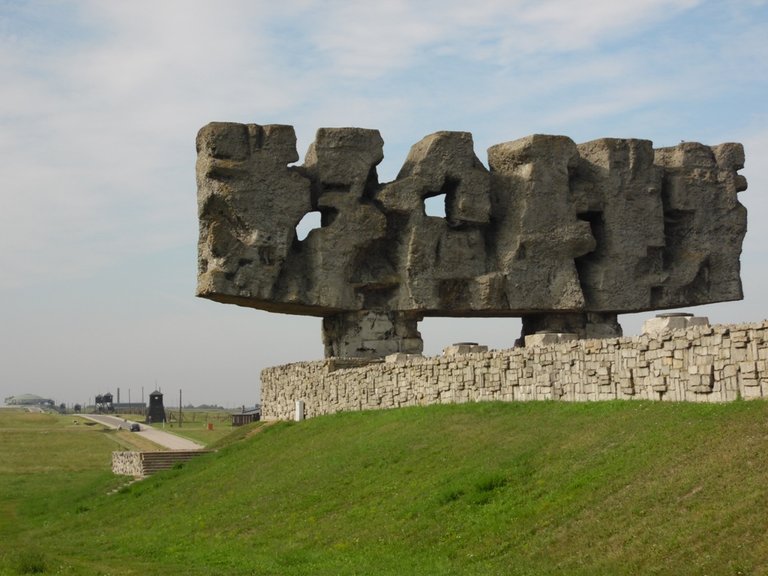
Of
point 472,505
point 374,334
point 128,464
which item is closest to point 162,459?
point 128,464

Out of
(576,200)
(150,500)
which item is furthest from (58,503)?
(576,200)

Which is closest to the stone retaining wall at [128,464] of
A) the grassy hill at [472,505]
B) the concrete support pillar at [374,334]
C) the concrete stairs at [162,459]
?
the concrete stairs at [162,459]

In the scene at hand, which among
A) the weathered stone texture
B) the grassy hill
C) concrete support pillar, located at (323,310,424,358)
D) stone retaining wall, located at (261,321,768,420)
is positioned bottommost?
the grassy hill

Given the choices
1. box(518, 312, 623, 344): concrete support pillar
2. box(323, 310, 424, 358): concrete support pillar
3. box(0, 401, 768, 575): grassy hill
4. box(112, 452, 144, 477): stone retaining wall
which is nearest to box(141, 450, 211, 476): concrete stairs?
box(112, 452, 144, 477): stone retaining wall

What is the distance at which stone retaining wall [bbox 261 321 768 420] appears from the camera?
15.5 meters

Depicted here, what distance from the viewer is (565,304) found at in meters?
32.1

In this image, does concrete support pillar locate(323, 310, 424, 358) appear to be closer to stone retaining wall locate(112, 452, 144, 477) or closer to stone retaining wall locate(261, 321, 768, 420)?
stone retaining wall locate(261, 321, 768, 420)

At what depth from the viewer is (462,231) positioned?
104ft

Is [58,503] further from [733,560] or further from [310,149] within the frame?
[733,560]

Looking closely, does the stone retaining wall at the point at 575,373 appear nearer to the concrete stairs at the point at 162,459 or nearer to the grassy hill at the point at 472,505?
the grassy hill at the point at 472,505

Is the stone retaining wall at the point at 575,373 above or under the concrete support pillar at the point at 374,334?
under

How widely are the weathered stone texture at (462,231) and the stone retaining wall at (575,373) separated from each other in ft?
7.96

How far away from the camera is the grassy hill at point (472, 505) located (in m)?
11.7

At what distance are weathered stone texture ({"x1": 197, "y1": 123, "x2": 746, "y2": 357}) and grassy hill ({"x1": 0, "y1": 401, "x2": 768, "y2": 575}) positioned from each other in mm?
6806
